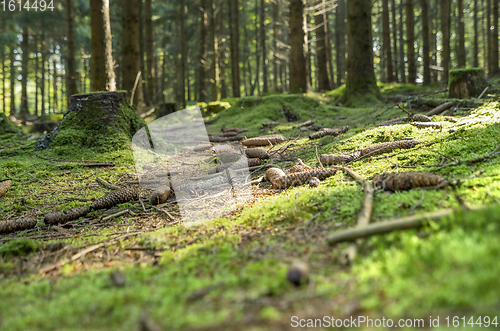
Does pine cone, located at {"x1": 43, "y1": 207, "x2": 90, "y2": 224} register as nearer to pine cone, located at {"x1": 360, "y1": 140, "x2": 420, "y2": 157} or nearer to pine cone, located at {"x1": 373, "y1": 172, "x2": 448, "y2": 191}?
pine cone, located at {"x1": 373, "y1": 172, "x2": 448, "y2": 191}

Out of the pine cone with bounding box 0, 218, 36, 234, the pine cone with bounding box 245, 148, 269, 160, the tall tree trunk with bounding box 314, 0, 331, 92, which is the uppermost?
the tall tree trunk with bounding box 314, 0, 331, 92

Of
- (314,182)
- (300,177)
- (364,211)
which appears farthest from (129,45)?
(364,211)

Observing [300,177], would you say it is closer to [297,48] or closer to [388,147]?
[388,147]

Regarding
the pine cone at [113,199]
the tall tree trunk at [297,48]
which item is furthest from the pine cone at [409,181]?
the tall tree trunk at [297,48]

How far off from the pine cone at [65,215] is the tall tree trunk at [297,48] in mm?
10468

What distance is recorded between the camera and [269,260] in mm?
1648

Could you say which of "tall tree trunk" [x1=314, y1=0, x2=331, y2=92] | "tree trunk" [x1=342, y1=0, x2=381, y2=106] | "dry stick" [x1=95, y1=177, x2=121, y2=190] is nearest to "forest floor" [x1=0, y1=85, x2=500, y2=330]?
"dry stick" [x1=95, y1=177, x2=121, y2=190]

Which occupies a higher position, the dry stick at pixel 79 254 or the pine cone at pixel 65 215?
the pine cone at pixel 65 215

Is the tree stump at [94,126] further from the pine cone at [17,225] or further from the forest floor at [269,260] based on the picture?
the pine cone at [17,225]

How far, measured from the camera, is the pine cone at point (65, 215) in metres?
2.93

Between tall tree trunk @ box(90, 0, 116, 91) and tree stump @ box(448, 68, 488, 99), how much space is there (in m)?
8.71

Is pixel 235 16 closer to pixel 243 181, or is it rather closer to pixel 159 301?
pixel 243 181

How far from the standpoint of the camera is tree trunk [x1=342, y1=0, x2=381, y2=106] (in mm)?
9984

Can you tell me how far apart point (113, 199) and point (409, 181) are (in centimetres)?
290
